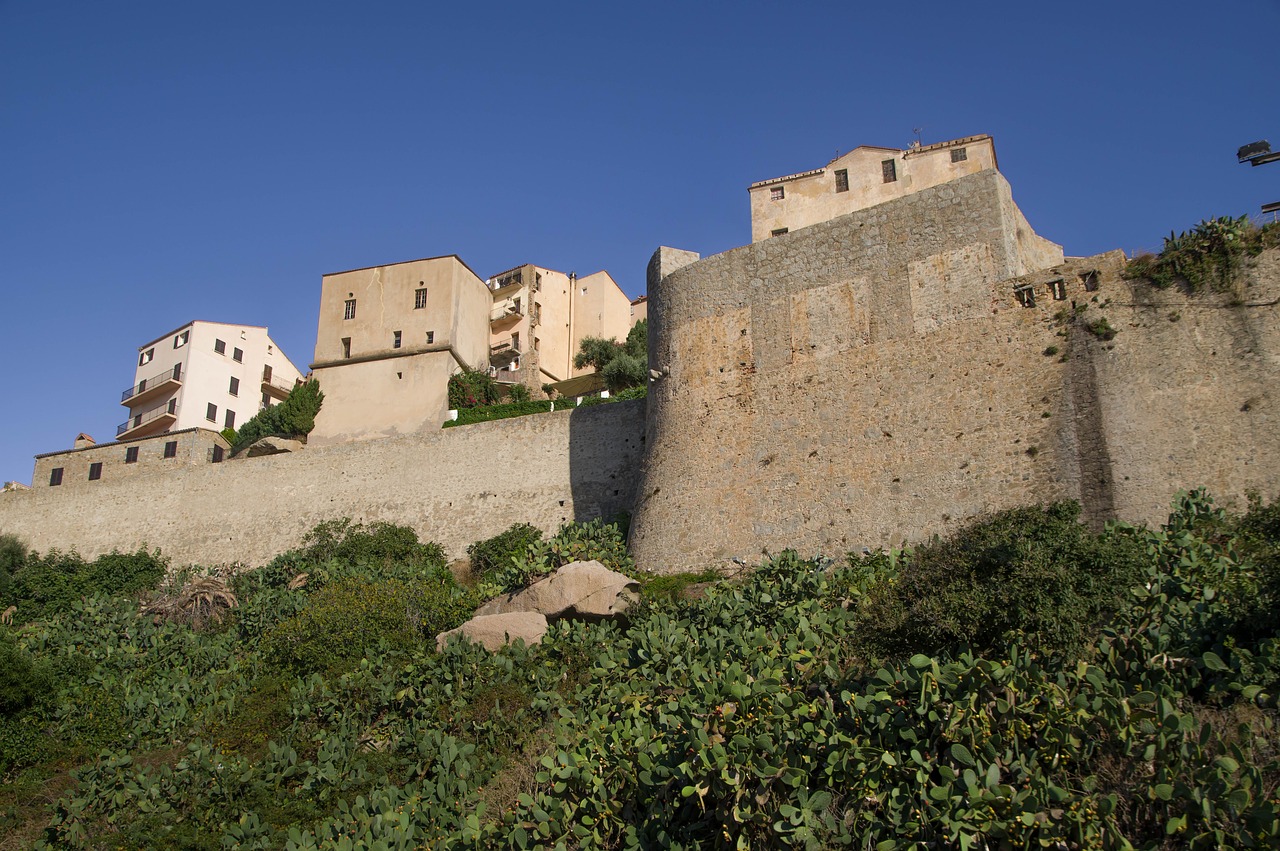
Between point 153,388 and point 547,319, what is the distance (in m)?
21.6

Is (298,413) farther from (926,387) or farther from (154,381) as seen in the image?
(926,387)

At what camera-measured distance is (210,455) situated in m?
37.9

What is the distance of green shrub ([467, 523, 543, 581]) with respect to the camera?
23.8 metres

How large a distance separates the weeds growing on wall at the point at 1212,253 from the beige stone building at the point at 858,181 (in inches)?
627

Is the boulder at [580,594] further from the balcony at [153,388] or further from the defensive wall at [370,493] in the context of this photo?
the balcony at [153,388]

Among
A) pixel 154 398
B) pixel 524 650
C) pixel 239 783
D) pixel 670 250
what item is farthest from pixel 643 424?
pixel 154 398

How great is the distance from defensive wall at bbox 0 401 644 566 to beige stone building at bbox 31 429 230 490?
303 centimetres

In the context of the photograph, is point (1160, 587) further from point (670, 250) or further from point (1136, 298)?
point (670, 250)

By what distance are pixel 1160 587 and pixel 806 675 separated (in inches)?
157

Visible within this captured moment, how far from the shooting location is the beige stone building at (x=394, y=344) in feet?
119

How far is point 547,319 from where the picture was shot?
52781 mm

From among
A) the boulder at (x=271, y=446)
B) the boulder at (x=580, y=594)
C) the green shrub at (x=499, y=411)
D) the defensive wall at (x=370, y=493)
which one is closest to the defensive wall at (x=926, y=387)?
the boulder at (x=580, y=594)

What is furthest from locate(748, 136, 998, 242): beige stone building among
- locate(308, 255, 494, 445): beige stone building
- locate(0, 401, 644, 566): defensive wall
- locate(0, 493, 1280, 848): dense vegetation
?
locate(0, 493, 1280, 848): dense vegetation

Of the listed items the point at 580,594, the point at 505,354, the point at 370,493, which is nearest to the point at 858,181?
the point at 370,493
